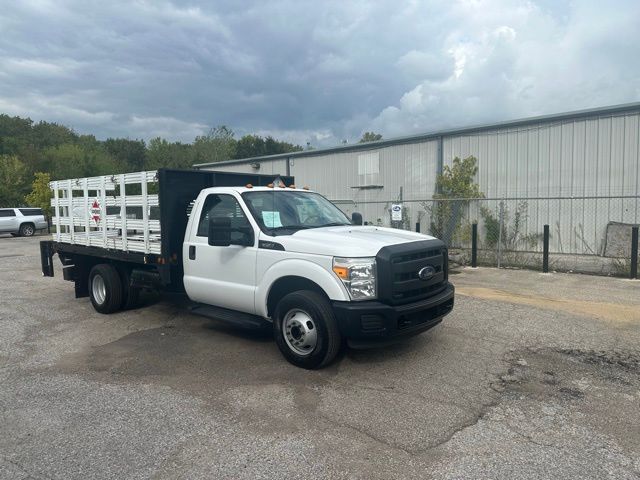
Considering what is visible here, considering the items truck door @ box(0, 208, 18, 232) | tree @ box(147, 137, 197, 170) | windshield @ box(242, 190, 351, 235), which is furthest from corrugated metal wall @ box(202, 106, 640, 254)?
tree @ box(147, 137, 197, 170)

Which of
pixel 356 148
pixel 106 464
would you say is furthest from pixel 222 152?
pixel 106 464

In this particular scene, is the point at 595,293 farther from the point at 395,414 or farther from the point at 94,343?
the point at 94,343

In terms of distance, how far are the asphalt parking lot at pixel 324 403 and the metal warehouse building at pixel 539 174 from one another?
7512mm

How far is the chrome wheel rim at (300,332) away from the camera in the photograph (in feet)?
16.9

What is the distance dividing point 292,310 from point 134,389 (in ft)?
5.84

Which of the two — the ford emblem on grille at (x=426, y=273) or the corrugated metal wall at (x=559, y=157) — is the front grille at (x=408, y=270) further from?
the corrugated metal wall at (x=559, y=157)

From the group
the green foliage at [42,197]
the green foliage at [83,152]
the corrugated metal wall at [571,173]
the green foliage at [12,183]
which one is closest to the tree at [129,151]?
the green foliage at [83,152]

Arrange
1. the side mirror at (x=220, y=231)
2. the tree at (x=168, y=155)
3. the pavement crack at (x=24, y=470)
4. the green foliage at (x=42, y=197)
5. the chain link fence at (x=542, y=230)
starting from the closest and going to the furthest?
the pavement crack at (x=24, y=470)
the side mirror at (x=220, y=231)
the chain link fence at (x=542, y=230)
the green foliage at (x=42, y=197)
the tree at (x=168, y=155)

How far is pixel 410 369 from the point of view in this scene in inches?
208

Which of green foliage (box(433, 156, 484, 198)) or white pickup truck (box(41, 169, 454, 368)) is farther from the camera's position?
green foliage (box(433, 156, 484, 198))

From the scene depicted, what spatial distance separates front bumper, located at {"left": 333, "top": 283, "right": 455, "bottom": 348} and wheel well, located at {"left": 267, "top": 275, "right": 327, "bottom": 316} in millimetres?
421

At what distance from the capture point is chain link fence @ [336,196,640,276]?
520 inches

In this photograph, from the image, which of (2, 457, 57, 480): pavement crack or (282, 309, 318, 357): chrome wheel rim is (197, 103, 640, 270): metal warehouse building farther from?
(2, 457, 57, 480): pavement crack

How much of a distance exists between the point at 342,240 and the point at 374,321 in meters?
0.93
